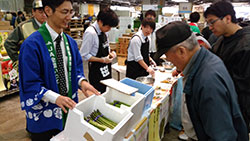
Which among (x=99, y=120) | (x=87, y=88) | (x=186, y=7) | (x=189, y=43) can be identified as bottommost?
(x=99, y=120)

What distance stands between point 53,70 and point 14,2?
46.8 feet

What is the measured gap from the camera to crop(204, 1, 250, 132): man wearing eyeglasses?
171 centimetres

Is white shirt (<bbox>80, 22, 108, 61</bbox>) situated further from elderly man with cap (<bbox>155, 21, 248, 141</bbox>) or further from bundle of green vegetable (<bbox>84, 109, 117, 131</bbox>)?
elderly man with cap (<bbox>155, 21, 248, 141</bbox>)

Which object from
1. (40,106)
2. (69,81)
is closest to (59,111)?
(40,106)

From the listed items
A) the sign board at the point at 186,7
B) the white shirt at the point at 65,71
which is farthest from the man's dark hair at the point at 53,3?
the sign board at the point at 186,7

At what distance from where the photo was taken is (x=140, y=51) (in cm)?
304

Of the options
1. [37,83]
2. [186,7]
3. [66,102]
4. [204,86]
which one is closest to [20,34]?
[37,83]

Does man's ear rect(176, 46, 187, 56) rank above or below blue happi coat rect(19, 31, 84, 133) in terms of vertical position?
above

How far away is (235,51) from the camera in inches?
69.6

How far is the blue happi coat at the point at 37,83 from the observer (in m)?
1.29

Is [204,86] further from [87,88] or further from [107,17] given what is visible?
[107,17]

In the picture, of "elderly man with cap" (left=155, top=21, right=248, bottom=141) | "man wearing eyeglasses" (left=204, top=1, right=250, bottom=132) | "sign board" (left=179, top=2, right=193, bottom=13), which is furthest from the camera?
"sign board" (left=179, top=2, right=193, bottom=13)

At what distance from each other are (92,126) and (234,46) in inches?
65.7

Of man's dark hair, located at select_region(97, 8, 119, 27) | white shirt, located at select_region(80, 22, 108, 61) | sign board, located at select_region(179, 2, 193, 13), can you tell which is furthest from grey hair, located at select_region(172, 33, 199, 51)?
sign board, located at select_region(179, 2, 193, 13)
